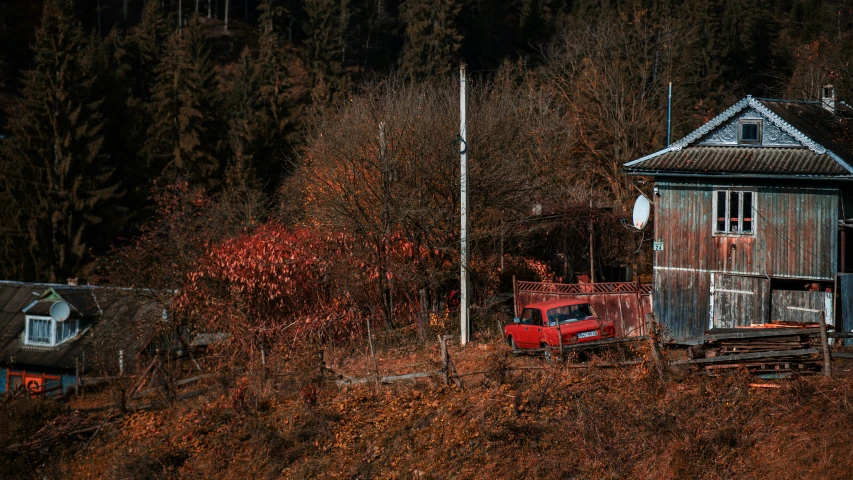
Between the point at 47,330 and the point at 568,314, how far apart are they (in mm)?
20254

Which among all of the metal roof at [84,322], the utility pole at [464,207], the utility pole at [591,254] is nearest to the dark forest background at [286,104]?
the utility pole at [591,254]

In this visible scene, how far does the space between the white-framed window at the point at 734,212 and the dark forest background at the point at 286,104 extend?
5.82 metres

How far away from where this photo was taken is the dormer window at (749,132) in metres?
21.0

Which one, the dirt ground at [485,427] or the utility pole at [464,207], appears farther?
the utility pole at [464,207]

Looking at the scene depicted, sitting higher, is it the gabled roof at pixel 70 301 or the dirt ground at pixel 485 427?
the gabled roof at pixel 70 301

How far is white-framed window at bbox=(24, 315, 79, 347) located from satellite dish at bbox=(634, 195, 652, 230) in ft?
66.9

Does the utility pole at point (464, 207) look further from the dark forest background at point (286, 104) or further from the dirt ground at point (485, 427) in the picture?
the dark forest background at point (286, 104)

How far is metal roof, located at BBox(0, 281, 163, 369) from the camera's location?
26125 millimetres

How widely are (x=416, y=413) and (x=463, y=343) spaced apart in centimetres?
396

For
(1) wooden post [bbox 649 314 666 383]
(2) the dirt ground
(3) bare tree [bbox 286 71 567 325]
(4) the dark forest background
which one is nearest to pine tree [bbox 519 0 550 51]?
(4) the dark forest background

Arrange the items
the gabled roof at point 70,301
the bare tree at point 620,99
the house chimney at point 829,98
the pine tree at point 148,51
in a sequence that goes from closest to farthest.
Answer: the house chimney at point 829,98 → the gabled roof at point 70,301 → the bare tree at point 620,99 → the pine tree at point 148,51

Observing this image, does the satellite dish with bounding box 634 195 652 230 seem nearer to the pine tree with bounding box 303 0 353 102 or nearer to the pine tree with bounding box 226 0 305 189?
the pine tree with bounding box 226 0 305 189

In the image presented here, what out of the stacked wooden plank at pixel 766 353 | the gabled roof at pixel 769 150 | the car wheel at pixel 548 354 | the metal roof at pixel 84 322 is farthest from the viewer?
the metal roof at pixel 84 322

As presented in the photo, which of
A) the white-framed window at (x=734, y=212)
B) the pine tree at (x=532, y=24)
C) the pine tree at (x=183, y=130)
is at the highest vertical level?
the pine tree at (x=532, y=24)
